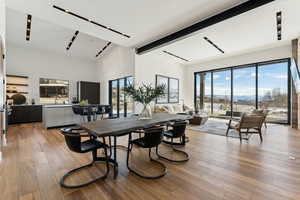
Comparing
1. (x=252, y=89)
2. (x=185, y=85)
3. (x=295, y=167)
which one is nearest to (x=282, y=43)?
(x=252, y=89)

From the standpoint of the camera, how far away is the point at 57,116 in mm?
5109

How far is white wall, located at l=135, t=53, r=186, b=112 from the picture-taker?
21.3 ft

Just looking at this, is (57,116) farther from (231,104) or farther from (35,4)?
(231,104)

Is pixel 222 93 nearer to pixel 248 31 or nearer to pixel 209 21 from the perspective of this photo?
pixel 248 31

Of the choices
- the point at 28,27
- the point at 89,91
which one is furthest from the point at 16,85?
the point at 89,91

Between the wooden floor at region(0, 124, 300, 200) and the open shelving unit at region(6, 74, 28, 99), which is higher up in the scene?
the open shelving unit at region(6, 74, 28, 99)

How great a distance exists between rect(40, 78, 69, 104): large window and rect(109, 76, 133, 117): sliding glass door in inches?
105

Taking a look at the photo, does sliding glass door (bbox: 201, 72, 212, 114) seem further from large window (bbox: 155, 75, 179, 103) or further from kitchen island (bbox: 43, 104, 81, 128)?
kitchen island (bbox: 43, 104, 81, 128)

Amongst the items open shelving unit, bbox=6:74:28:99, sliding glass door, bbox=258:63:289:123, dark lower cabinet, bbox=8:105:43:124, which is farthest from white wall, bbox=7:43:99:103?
sliding glass door, bbox=258:63:289:123

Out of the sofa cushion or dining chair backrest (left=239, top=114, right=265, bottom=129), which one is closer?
dining chair backrest (left=239, top=114, right=265, bottom=129)

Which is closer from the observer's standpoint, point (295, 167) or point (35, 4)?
point (295, 167)

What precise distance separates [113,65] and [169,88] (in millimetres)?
3514

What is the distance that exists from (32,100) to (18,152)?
4999 mm

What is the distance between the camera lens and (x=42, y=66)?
23.5ft
